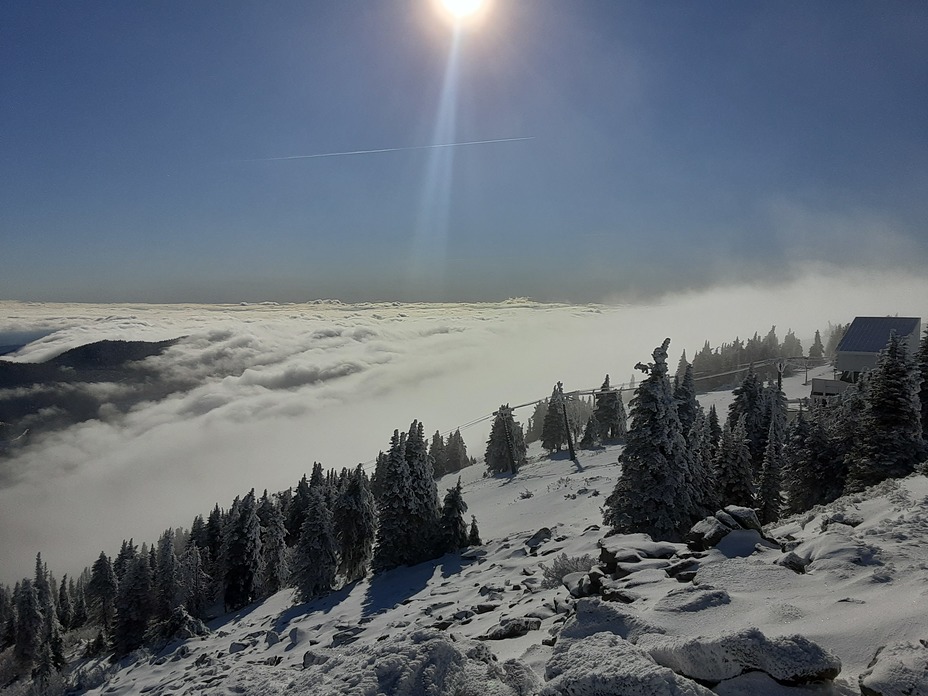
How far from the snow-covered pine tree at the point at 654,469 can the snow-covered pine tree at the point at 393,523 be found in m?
18.7

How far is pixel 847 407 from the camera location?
113 feet

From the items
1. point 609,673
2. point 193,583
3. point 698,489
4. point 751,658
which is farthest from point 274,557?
point 751,658

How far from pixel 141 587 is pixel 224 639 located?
1079 inches

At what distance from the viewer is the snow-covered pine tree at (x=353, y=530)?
4084 centimetres

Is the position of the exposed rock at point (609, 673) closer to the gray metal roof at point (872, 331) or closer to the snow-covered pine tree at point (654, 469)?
the snow-covered pine tree at point (654, 469)

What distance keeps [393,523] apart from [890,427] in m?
32.4

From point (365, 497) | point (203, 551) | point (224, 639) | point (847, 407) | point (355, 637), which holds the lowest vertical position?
point (203, 551)

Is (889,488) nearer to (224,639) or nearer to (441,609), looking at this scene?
(441,609)

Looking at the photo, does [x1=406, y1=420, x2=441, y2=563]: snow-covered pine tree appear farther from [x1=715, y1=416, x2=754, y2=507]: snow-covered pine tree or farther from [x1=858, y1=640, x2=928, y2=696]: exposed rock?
[x1=858, y1=640, x2=928, y2=696]: exposed rock

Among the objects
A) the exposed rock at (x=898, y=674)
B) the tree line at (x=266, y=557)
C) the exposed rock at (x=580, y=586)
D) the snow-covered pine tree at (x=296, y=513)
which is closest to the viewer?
the exposed rock at (x=898, y=674)

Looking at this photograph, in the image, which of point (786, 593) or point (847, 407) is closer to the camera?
point (786, 593)

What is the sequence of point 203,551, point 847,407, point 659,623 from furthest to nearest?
point 203,551, point 847,407, point 659,623

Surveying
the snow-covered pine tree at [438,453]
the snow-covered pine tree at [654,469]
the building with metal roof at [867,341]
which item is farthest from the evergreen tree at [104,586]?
the building with metal roof at [867,341]

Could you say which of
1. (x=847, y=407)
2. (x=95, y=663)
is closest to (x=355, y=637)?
(x=847, y=407)
